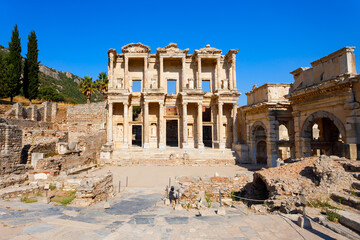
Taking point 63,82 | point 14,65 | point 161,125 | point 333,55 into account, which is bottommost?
point 161,125

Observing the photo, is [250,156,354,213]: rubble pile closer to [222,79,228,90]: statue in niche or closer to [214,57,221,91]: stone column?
[222,79,228,90]: statue in niche

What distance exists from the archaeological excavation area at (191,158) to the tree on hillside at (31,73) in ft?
27.7

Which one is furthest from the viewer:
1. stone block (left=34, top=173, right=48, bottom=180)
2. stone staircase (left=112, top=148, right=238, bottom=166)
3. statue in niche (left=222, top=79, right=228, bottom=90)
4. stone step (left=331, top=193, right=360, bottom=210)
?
statue in niche (left=222, top=79, right=228, bottom=90)

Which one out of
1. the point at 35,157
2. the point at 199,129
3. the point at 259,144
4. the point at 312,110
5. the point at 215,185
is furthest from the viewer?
the point at 199,129

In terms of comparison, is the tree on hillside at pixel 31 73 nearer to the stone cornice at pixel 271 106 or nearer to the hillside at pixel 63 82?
the hillside at pixel 63 82

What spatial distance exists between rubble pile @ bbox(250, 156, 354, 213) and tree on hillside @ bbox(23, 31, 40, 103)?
4295 cm

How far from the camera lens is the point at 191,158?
22.7m

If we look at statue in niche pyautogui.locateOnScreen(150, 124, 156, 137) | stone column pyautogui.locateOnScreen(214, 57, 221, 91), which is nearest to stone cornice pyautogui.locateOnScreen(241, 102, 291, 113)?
stone column pyautogui.locateOnScreen(214, 57, 221, 91)

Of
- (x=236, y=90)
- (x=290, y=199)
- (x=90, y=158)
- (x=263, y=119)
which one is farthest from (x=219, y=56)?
(x=290, y=199)

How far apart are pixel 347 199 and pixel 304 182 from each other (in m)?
2.05

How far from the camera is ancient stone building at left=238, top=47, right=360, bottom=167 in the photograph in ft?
39.2

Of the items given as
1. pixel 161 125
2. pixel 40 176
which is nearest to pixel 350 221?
pixel 40 176

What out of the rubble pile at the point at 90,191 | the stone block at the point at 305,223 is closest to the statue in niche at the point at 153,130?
the rubble pile at the point at 90,191

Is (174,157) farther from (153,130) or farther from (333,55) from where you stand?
(333,55)
